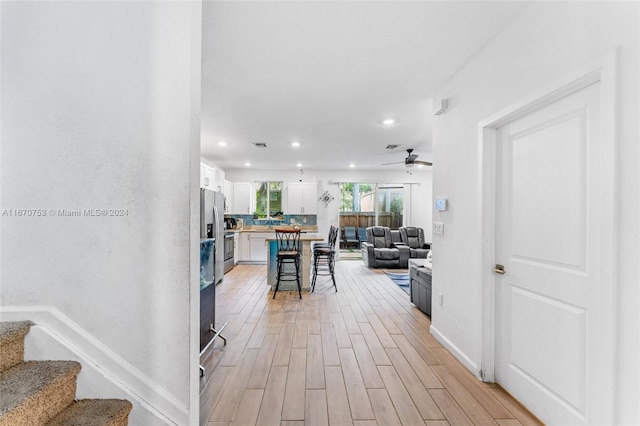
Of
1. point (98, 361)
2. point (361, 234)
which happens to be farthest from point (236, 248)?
point (98, 361)

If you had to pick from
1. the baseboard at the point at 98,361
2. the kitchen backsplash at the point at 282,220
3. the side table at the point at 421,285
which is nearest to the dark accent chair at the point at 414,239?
the kitchen backsplash at the point at 282,220

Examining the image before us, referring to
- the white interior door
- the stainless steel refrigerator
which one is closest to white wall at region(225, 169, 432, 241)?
the stainless steel refrigerator

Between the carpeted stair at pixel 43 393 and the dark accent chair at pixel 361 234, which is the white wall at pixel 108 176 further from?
the dark accent chair at pixel 361 234

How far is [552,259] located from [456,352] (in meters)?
1.33

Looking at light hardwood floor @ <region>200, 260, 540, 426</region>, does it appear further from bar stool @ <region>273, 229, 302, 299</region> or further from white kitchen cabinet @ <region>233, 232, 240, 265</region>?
white kitchen cabinet @ <region>233, 232, 240, 265</region>

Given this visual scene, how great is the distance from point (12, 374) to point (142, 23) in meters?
1.80

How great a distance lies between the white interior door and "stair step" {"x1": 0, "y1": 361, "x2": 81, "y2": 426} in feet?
8.22

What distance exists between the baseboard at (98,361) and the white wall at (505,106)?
2.15m

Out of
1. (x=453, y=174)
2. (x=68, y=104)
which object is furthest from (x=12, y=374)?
(x=453, y=174)

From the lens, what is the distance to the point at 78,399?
1.40 metres

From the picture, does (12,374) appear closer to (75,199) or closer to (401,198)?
(75,199)

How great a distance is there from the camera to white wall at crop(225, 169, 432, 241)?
8141 millimetres

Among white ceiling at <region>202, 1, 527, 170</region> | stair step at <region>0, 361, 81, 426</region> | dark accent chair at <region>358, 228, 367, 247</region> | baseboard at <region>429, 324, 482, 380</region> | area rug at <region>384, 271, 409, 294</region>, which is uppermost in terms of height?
white ceiling at <region>202, 1, 527, 170</region>

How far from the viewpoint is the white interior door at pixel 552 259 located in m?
1.44
